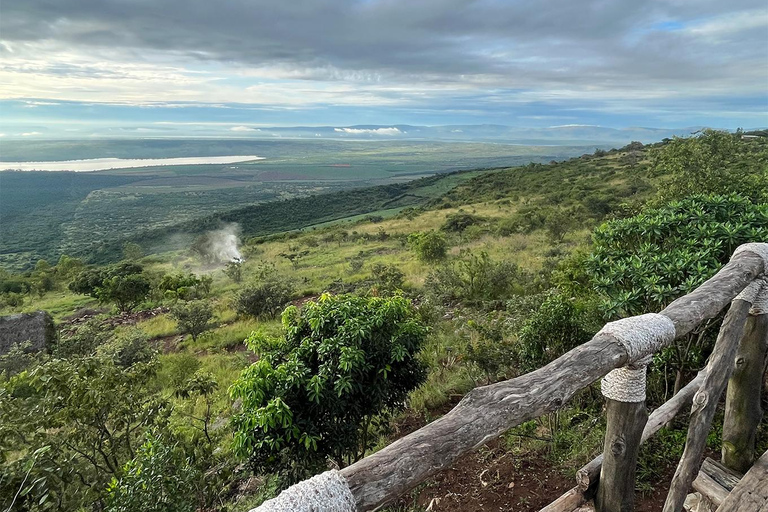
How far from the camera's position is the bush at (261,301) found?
13547mm

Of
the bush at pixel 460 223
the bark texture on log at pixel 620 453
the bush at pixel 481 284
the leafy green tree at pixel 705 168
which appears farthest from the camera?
the bush at pixel 460 223

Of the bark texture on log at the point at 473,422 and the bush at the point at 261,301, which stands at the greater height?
the bark texture on log at the point at 473,422

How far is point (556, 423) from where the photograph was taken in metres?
4.45

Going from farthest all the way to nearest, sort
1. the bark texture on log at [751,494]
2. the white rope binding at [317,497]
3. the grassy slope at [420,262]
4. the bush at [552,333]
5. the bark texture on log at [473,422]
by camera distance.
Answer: the grassy slope at [420,262], the bush at [552,333], the bark texture on log at [751,494], the bark texture on log at [473,422], the white rope binding at [317,497]

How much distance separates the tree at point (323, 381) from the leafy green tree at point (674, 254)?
1.86 meters

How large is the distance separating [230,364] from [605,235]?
7516 millimetres

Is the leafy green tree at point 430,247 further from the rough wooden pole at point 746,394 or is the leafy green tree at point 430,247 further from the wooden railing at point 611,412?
the rough wooden pole at point 746,394

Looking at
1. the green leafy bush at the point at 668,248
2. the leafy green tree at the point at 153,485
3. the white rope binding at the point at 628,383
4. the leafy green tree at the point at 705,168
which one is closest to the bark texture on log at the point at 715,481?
the green leafy bush at the point at 668,248

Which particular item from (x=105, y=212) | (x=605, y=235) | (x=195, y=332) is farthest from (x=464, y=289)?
(x=105, y=212)

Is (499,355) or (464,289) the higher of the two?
(499,355)

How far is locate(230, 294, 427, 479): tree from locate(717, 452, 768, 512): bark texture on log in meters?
2.23

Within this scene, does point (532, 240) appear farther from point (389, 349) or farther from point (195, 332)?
point (389, 349)

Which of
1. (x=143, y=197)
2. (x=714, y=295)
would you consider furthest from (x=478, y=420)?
(x=143, y=197)

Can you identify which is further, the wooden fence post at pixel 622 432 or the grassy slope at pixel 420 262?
the grassy slope at pixel 420 262
